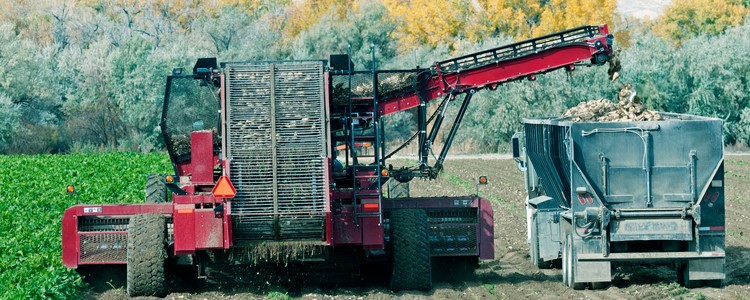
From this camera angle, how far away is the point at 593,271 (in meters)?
15.3

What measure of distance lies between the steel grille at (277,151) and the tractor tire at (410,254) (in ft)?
3.91

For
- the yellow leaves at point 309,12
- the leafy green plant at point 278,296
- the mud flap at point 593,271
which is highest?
the yellow leaves at point 309,12

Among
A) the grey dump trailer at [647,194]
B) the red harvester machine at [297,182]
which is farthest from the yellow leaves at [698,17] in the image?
the grey dump trailer at [647,194]

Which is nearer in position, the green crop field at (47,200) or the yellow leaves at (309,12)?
the green crop field at (47,200)

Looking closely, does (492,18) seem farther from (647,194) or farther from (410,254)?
(410,254)

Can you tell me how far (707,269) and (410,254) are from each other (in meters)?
3.84

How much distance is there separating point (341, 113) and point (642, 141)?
395 cm

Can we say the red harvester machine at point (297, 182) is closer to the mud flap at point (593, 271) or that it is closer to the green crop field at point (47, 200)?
A: the green crop field at point (47, 200)

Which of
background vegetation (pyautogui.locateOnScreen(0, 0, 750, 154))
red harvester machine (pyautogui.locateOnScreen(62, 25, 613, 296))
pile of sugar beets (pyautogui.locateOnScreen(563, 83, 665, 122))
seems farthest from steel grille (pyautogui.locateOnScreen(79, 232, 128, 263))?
background vegetation (pyautogui.locateOnScreen(0, 0, 750, 154))

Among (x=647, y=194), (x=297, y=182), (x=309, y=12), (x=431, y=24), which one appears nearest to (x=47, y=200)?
(x=297, y=182)

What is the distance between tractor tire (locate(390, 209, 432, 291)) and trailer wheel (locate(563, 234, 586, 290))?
6.33 feet

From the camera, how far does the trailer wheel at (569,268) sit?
609 inches

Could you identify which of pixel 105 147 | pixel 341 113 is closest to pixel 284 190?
pixel 341 113

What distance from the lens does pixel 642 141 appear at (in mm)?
15156
